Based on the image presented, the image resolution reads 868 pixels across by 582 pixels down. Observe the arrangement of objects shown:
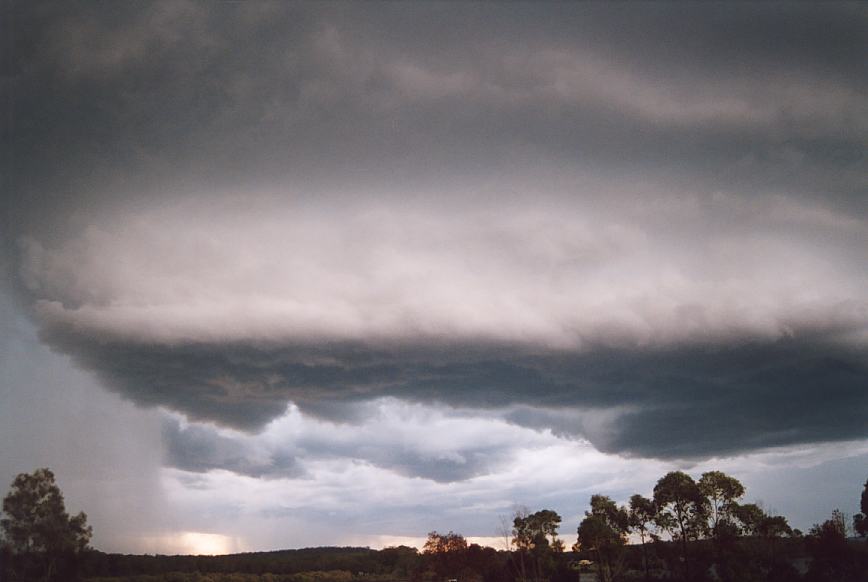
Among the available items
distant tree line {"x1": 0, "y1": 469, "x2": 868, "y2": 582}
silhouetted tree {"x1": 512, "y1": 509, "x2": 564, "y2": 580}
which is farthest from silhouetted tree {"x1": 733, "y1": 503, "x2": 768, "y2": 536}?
silhouetted tree {"x1": 512, "y1": 509, "x2": 564, "y2": 580}

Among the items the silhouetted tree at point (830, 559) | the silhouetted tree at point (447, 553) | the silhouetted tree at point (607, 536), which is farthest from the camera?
the silhouetted tree at point (447, 553)

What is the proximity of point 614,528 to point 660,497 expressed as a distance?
9565 mm

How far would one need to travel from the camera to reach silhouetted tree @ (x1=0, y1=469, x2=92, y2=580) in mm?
75812

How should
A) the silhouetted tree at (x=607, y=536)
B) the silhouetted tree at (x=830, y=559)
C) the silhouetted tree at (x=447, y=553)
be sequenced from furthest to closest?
1. the silhouetted tree at (x=447, y=553)
2. the silhouetted tree at (x=607, y=536)
3. the silhouetted tree at (x=830, y=559)

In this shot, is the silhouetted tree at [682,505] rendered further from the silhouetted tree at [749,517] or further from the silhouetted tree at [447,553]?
the silhouetted tree at [447,553]

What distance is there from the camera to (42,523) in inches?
3029

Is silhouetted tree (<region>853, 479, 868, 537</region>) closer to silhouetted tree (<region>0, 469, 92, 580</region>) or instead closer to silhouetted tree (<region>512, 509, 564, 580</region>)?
silhouetted tree (<region>512, 509, 564, 580</region>)

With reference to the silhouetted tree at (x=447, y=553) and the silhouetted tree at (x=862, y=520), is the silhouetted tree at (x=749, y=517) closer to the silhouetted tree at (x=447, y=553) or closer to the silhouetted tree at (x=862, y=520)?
the silhouetted tree at (x=862, y=520)

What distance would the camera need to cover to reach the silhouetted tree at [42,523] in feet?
249

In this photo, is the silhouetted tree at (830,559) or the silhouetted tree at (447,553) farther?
the silhouetted tree at (447,553)

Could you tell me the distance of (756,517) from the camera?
78250 millimetres

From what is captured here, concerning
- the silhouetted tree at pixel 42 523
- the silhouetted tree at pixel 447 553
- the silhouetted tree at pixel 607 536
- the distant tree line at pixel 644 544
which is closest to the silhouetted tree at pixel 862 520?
the distant tree line at pixel 644 544

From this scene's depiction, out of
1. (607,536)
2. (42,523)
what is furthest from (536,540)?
(42,523)

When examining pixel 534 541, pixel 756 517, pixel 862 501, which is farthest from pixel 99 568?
pixel 862 501
